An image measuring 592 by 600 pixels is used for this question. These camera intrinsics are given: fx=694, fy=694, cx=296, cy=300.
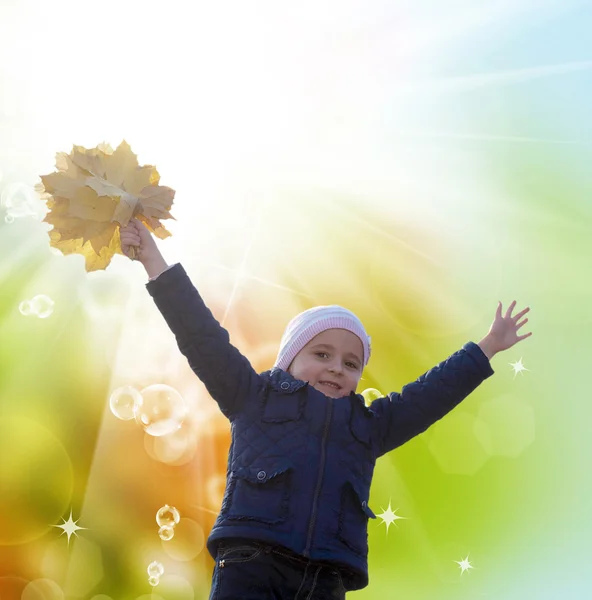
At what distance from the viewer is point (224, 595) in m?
2.39

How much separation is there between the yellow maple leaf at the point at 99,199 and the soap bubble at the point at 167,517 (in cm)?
332

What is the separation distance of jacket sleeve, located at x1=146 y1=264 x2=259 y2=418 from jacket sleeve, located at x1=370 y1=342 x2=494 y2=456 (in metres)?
0.64

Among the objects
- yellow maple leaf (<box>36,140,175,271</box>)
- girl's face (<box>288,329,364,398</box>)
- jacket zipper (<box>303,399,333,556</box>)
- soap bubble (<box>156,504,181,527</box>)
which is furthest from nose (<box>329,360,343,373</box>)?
soap bubble (<box>156,504,181,527</box>)

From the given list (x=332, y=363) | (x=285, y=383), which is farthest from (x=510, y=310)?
(x=285, y=383)

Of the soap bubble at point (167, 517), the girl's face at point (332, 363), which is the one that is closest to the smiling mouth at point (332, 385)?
the girl's face at point (332, 363)

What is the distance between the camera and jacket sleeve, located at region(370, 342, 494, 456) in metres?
3.06

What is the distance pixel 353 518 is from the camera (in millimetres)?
2590

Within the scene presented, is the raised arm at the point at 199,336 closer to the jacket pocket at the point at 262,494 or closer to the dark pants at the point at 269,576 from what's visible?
the jacket pocket at the point at 262,494

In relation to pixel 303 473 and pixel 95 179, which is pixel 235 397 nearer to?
pixel 303 473

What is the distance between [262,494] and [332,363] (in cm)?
80

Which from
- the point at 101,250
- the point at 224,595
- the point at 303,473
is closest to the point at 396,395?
the point at 303,473

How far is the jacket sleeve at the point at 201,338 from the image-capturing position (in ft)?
9.18

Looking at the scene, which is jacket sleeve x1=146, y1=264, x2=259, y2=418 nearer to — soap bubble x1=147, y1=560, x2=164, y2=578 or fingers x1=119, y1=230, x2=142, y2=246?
fingers x1=119, y1=230, x2=142, y2=246

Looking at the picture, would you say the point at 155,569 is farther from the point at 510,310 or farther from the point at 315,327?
the point at 510,310
